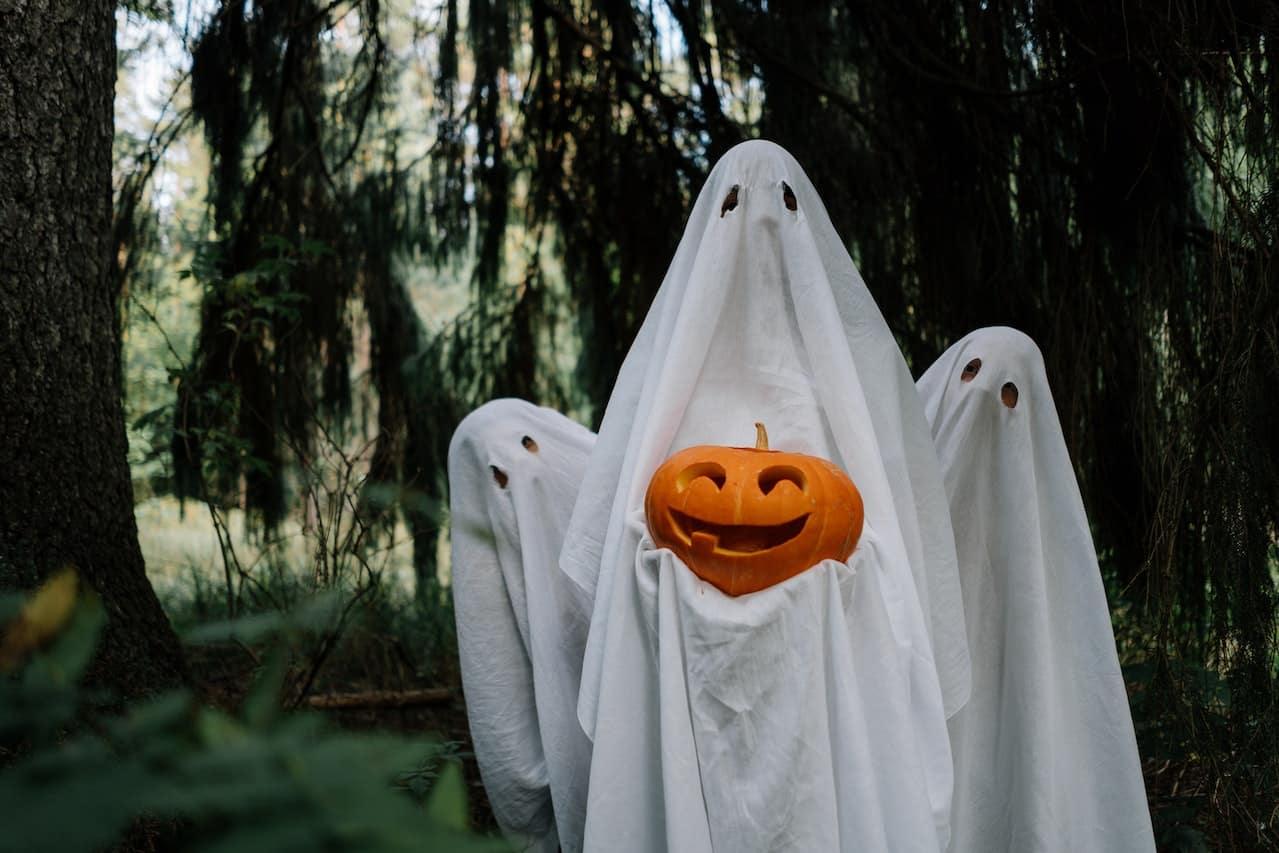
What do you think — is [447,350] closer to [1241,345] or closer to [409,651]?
[409,651]

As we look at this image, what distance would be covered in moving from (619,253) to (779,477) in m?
2.56

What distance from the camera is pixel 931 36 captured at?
3062 mm

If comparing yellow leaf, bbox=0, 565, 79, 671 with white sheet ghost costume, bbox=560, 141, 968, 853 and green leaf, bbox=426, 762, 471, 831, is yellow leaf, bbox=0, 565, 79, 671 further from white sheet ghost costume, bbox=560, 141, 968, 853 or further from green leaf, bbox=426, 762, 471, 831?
white sheet ghost costume, bbox=560, 141, 968, 853

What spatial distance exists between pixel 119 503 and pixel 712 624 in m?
1.24

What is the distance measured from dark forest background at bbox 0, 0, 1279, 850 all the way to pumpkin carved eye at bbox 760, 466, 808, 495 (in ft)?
2.80

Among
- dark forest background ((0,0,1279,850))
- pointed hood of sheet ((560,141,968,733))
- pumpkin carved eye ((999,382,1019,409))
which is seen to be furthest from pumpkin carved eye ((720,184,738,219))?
dark forest background ((0,0,1279,850))

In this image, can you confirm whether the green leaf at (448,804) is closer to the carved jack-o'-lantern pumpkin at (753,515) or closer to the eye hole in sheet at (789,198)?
the carved jack-o'-lantern pumpkin at (753,515)

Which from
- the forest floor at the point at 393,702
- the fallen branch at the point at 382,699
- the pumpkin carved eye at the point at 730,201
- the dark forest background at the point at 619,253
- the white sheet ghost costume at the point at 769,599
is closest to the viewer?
the white sheet ghost costume at the point at 769,599

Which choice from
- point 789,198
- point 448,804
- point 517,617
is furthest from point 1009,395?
point 448,804

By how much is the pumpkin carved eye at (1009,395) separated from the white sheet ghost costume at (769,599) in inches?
6.8

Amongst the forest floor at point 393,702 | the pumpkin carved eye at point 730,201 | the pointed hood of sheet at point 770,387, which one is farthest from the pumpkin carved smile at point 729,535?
the forest floor at point 393,702

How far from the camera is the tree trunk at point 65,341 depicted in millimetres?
1938

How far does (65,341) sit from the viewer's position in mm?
2018

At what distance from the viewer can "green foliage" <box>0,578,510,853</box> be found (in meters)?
0.45
